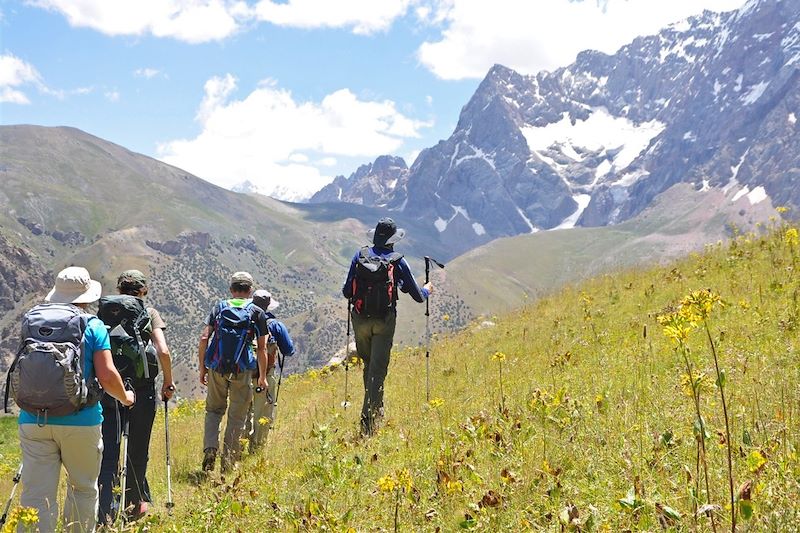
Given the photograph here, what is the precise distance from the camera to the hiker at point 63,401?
17.2 ft

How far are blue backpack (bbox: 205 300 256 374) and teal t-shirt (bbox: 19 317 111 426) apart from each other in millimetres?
2806

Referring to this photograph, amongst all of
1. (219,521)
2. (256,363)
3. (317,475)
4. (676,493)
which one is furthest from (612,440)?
(256,363)

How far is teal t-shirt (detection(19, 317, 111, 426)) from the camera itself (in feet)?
18.1

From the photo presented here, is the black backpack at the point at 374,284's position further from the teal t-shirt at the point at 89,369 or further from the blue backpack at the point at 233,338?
the teal t-shirt at the point at 89,369

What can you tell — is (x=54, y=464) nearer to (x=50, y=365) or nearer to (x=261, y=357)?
(x=50, y=365)

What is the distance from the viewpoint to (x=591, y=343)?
390 inches

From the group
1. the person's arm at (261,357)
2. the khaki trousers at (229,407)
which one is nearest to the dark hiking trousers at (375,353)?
the person's arm at (261,357)

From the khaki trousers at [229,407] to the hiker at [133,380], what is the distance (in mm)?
1246

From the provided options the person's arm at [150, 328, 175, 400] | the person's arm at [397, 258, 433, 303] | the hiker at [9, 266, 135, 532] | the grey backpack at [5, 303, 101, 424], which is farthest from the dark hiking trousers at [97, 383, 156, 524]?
the person's arm at [397, 258, 433, 303]

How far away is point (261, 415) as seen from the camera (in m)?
10.2

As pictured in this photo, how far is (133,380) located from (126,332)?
2.28 ft

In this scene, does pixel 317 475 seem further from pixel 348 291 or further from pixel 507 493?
pixel 348 291

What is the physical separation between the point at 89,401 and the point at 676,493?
17.0 ft

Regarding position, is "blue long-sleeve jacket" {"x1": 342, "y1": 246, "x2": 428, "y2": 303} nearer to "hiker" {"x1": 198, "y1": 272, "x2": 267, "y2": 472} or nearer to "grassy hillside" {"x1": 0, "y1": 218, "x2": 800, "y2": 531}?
"hiker" {"x1": 198, "y1": 272, "x2": 267, "y2": 472}
